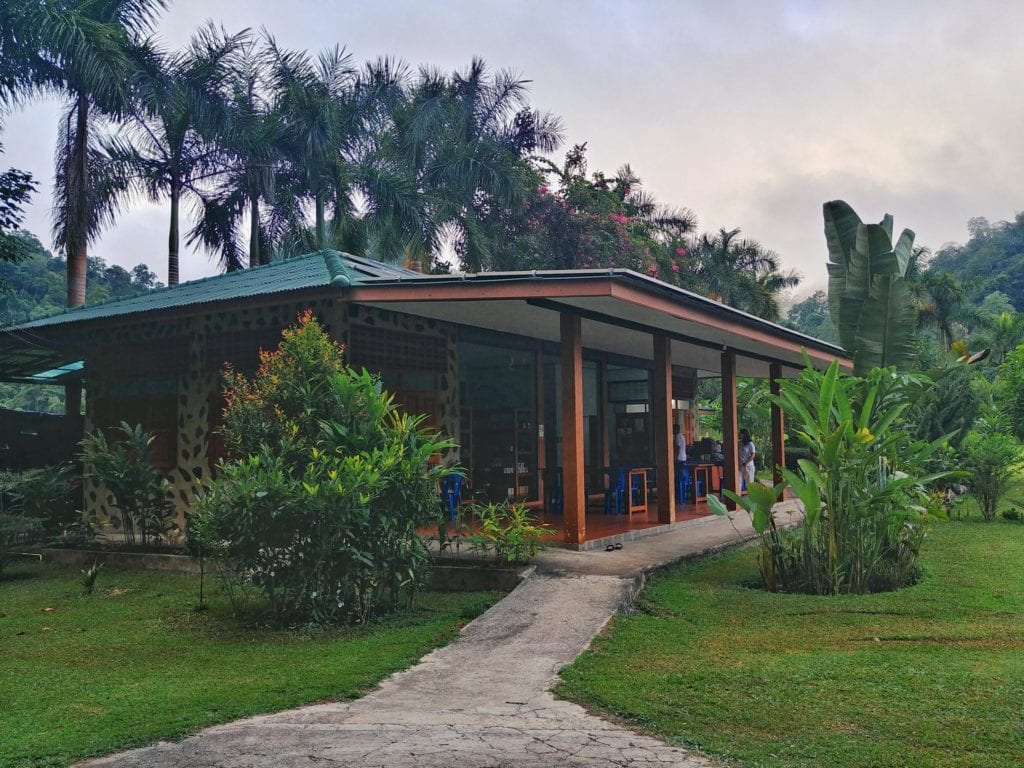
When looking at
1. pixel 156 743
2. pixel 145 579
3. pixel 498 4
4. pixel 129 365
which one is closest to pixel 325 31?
pixel 498 4

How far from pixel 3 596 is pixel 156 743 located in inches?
248

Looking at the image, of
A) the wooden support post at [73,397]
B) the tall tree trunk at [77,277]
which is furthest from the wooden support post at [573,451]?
the tall tree trunk at [77,277]

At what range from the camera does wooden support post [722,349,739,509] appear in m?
13.6

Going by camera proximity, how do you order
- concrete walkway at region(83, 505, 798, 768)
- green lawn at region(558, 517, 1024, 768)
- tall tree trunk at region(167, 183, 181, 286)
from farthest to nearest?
tall tree trunk at region(167, 183, 181, 286) → green lawn at region(558, 517, 1024, 768) → concrete walkway at region(83, 505, 798, 768)

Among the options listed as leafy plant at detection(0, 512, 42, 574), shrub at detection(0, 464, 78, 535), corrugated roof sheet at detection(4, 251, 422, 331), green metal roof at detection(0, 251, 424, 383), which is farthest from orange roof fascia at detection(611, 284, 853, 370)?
shrub at detection(0, 464, 78, 535)

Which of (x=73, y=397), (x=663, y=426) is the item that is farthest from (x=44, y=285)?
(x=663, y=426)

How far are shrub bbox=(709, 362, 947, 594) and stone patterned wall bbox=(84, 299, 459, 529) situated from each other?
4.78 metres

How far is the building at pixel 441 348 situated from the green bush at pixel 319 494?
2.28 metres

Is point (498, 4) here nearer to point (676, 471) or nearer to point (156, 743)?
point (676, 471)

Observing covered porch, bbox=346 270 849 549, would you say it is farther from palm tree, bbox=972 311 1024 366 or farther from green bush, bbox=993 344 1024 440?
palm tree, bbox=972 311 1024 366

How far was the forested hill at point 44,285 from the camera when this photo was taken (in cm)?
3472

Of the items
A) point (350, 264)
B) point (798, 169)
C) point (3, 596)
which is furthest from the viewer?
point (798, 169)

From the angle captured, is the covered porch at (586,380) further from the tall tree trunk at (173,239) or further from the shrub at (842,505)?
the tall tree trunk at (173,239)

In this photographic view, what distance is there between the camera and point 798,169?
36188 millimetres
